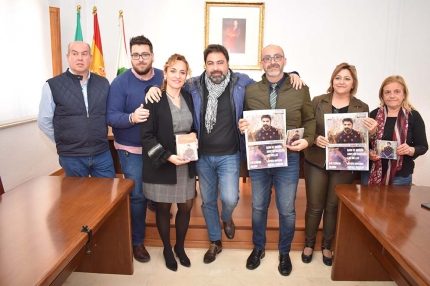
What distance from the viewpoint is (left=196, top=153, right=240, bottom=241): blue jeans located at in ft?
6.97

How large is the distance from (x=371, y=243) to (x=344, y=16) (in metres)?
3.54

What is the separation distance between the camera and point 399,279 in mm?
1793

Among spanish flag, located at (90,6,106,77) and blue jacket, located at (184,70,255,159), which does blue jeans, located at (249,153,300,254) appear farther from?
spanish flag, located at (90,6,106,77)

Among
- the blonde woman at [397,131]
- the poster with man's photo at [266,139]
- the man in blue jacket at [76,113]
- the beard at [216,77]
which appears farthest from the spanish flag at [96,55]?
the blonde woman at [397,131]

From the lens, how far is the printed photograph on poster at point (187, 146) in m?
1.89

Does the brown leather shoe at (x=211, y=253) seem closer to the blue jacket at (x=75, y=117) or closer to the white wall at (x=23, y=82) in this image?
the blue jacket at (x=75, y=117)

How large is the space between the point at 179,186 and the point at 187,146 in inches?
12.4

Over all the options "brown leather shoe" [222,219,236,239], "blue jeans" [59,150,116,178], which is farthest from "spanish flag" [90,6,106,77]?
"brown leather shoe" [222,219,236,239]

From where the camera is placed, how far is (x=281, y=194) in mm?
2139

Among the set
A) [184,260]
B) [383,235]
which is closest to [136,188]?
[184,260]

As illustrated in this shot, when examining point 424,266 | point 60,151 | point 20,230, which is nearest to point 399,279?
point 424,266

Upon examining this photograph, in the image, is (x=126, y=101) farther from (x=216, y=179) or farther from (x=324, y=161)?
(x=324, y=161)

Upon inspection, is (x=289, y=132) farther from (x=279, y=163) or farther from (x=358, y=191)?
(x=358, y=191)

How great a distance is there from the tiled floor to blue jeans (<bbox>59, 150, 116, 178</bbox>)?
2.36 ft
